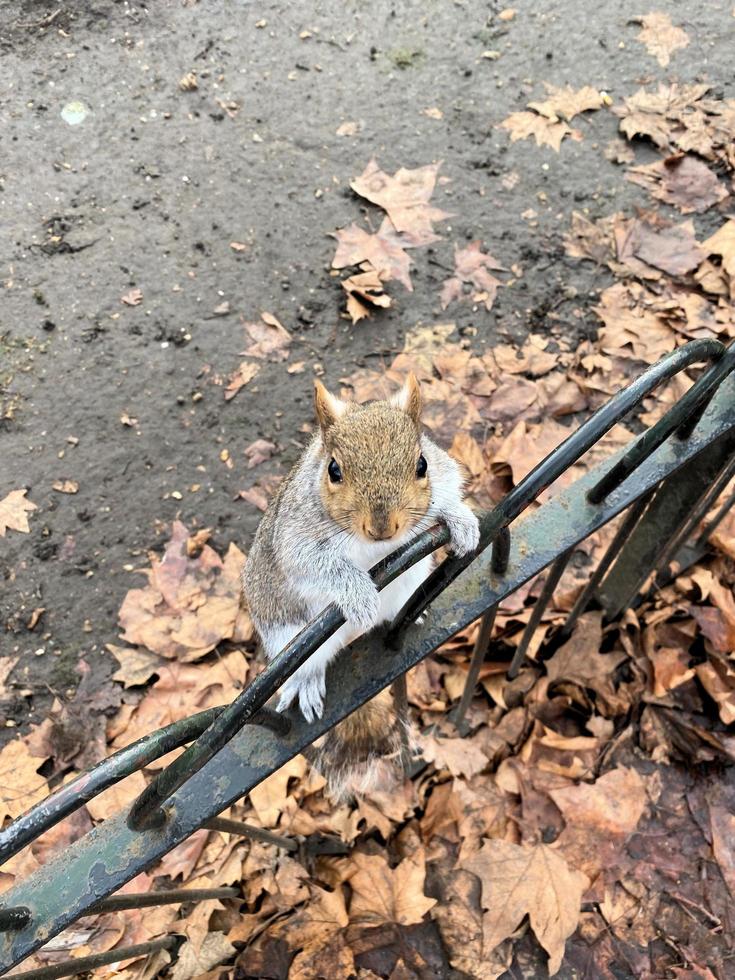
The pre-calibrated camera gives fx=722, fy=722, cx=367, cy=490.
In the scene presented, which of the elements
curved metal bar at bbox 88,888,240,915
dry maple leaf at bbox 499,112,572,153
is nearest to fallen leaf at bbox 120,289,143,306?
dry maple leaf at bbox 499,112,572,153

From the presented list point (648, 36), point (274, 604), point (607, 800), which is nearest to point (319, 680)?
point (274, 604)

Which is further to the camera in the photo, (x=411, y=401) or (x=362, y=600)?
(x=411, y=401)

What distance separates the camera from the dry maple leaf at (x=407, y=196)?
3715 millimetres

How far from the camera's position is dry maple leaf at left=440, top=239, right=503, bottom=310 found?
350cm

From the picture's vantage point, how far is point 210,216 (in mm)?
3855

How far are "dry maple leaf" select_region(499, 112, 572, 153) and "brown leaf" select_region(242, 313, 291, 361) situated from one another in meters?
1.78

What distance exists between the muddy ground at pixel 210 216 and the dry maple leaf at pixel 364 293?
9cm

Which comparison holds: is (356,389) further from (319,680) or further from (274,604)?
(319,680)

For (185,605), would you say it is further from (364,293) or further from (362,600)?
(364,293)

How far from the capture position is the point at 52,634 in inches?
109

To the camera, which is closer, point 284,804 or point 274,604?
point 274,604

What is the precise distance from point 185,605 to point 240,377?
44.7 inches

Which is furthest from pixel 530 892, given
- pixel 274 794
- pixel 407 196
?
pixel 407 196

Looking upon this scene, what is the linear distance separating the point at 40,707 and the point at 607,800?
1960 millimetres
